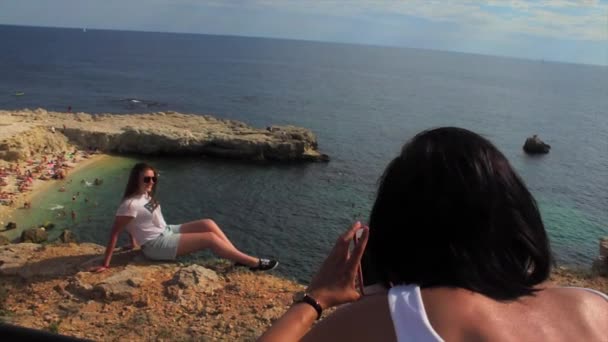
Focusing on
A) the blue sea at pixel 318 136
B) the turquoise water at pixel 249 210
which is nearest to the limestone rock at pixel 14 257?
the blue sea at pixel 318 136

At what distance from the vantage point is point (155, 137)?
41.5m

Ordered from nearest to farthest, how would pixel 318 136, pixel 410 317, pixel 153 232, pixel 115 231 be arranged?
pixel 410 317
pixel 115 231
pixel 153 232
pixel 318 136

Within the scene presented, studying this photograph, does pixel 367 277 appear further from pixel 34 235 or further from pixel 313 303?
pixel 34 235

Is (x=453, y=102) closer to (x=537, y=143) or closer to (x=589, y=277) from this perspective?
(x=537, y=143)

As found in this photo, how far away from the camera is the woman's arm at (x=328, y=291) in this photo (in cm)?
252

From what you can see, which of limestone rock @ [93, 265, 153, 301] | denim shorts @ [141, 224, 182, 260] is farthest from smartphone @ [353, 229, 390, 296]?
denim shorts @ [141, 224, 182, 260]

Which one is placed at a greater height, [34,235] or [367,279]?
[367,279]

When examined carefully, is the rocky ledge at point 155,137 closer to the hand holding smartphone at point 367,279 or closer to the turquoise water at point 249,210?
the turquoise water at point 249,210

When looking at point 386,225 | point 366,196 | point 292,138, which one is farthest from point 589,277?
point 292,138

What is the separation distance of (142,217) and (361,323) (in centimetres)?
816

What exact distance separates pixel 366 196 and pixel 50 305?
1061 inches

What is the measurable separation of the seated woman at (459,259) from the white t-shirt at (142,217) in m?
7.74

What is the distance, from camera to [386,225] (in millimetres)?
2342

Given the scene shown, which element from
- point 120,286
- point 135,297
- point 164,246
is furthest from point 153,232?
point 135,297
